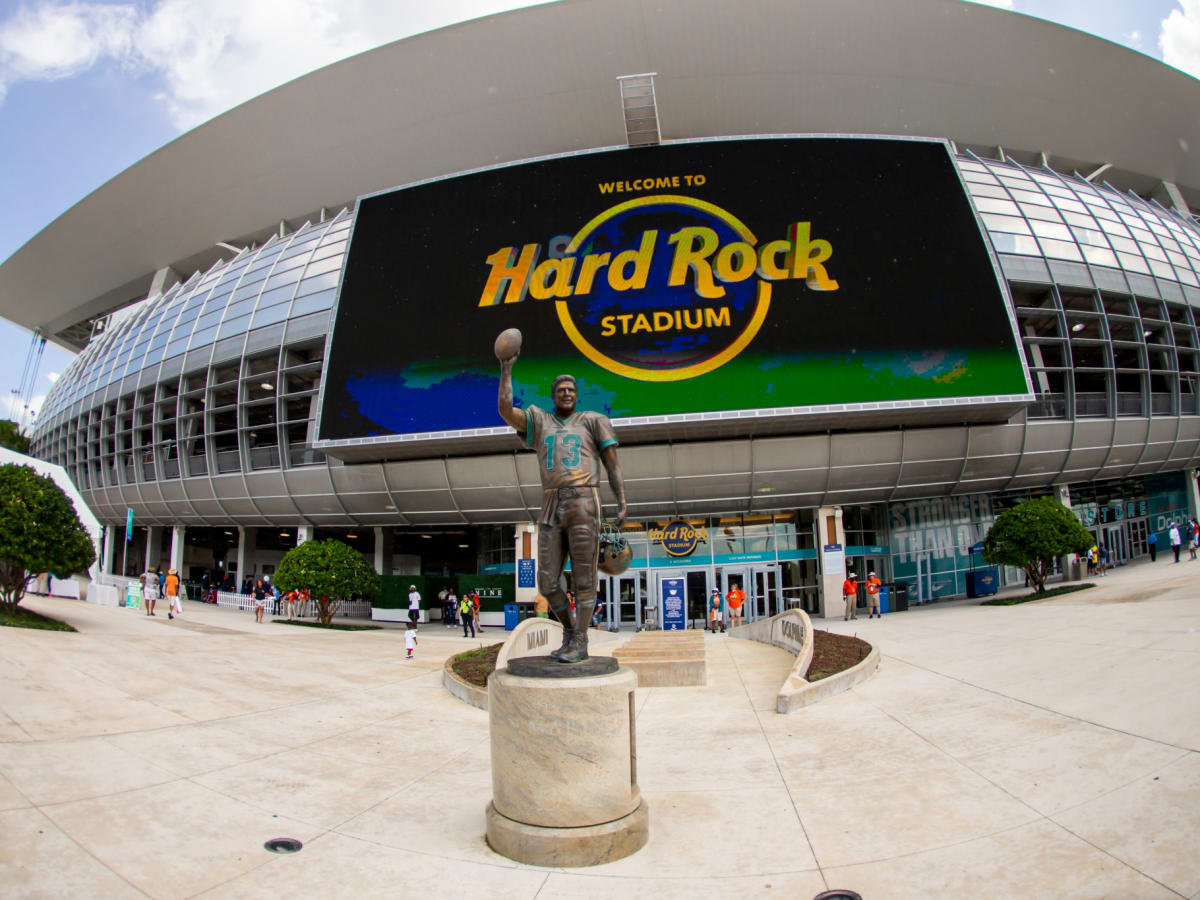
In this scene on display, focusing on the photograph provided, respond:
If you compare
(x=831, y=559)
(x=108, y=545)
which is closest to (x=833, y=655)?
(x=831, y=559)

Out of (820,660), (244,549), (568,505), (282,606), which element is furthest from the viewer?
(244,549)

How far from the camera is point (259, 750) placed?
21.9 ft

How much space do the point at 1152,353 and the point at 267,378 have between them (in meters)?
43.7

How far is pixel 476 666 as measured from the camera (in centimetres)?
1211

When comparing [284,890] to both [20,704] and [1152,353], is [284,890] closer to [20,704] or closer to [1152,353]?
[20,704]

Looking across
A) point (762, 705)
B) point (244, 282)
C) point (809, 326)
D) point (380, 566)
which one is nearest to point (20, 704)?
point (762, 705)

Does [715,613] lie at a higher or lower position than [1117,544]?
lower

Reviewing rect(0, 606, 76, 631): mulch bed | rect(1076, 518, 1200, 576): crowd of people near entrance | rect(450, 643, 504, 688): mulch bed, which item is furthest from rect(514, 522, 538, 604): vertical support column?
rect(1076, 518, 1200, 576): crowd of people near entrance

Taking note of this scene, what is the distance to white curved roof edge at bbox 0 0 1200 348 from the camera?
37.3 meters

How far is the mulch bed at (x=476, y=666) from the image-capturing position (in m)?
10.8

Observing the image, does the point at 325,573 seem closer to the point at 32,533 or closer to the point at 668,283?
the point at 32,533

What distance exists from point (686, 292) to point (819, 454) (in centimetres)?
852

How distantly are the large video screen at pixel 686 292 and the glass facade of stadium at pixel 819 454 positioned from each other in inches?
115

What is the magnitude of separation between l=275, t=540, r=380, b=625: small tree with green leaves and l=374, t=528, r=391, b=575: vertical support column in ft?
25.9
